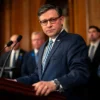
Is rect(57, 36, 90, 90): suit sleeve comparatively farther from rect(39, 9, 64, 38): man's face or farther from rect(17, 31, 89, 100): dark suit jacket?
rect(39, 9, 64, 38): man's face

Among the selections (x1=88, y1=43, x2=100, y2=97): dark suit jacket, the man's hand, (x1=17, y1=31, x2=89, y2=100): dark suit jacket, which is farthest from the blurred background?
the man's hand

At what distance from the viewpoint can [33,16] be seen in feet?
17.3

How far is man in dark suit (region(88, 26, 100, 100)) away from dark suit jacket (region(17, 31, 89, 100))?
1265 millimetres

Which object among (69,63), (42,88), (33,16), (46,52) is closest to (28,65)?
(33,16)

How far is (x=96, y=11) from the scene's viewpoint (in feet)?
13.5

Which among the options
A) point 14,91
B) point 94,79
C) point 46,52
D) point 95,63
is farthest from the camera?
point 95,63

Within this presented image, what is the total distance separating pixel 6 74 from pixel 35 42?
0.74 m

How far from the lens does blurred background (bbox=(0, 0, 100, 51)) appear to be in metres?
4.22

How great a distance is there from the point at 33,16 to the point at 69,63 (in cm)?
379

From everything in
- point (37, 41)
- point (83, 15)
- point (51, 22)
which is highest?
point (51, 22)

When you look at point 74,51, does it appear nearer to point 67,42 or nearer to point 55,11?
point 67,42

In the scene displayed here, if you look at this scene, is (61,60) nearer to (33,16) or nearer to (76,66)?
(76,66)

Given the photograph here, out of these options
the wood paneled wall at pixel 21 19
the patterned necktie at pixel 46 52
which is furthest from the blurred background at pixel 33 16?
the patterned necktie at pixel 46 52

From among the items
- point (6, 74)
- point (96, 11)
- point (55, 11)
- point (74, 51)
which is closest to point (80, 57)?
point (74, 51)
